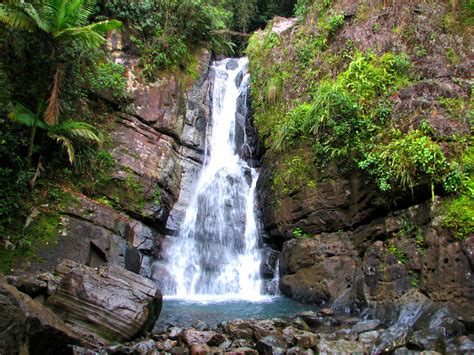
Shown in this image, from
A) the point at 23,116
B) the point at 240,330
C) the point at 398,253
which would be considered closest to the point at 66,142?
the point at 23,116

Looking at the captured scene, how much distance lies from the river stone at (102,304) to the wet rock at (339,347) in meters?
2.76

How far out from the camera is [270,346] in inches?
225

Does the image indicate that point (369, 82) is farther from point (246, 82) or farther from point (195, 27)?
point (195, 27)

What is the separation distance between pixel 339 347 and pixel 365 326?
1219mm

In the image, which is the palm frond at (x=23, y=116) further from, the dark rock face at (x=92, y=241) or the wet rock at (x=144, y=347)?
the wet rock at (x=144, y=347)

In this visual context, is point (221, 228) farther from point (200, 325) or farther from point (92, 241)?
point (200, 325)

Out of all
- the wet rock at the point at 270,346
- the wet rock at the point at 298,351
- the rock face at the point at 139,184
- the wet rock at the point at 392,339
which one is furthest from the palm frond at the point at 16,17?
the wet rock at the point at 392,339

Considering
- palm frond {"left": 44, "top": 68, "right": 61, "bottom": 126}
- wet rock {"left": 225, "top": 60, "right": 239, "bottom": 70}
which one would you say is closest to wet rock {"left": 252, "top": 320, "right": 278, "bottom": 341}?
palm frond {"left": 44, "top": 68, "right": 61, "bottom": 126}

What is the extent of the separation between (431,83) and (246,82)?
7960 millimetres

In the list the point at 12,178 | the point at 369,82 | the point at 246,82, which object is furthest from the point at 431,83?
the point at 12,178

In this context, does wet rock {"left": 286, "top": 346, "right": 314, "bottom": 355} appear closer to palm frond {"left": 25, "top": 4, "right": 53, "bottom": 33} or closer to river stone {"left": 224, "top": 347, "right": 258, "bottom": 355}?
river stone {"left": 224, "top": 347, "right": 258, "bottom": 355}

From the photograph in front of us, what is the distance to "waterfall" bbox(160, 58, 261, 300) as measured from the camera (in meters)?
11.3

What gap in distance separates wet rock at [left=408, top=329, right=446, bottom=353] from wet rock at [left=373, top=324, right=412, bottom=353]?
9 cm

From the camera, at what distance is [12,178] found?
9195 mm
